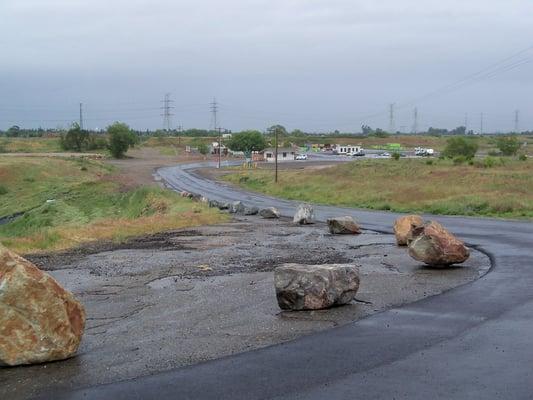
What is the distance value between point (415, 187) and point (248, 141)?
101 m

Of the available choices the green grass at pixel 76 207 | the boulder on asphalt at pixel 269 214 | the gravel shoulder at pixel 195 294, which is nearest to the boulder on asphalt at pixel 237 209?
the green grass at pixel 76 207

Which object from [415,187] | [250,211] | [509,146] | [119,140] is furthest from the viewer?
[119,140]

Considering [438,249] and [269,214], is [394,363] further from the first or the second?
[269,214]

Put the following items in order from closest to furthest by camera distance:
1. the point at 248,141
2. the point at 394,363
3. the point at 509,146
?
A: the point at 394,363
the point at 509,146
the point at 248,141

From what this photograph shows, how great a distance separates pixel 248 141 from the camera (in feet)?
491

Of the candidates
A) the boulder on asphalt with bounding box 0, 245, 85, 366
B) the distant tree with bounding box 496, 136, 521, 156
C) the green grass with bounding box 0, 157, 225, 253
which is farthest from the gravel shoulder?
the distant tree with bounding box 496, 136, 521, 156

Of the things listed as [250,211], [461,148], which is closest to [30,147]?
[461,148]

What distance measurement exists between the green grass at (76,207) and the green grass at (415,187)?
41.0 feet

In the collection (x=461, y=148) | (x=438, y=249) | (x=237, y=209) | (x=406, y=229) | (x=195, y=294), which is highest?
(x=461, y=148)

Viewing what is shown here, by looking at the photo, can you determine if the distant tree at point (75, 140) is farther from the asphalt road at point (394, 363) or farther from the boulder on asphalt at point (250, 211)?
the asphalt road at point (394, 363)

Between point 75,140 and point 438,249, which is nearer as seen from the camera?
point 438,249

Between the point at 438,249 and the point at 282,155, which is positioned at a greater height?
the point at 438,249

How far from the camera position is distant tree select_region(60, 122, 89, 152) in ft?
455

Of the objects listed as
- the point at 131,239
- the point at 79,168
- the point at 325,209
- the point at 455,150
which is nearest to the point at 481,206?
the point at 325,209
